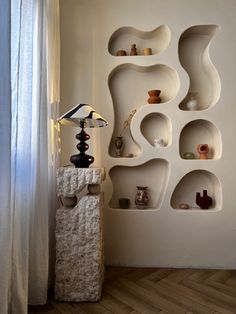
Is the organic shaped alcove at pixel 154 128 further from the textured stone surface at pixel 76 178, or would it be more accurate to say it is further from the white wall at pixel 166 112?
the textured stone surface at pixel 76 178

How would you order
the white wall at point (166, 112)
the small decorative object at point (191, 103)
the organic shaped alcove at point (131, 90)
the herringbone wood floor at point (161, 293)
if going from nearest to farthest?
the herringbone wood floor at point (161, 293) → the white wall at point (166, 112) → the small decorative object at point (191, 103) → the organic shaped alcove at point (131, 90)

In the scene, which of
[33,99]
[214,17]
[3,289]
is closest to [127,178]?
[33,99]

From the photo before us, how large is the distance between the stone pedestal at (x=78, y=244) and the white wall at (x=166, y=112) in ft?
1.81

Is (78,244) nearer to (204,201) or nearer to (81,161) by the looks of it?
(81,161)

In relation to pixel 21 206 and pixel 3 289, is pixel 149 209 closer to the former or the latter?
pixel 21 206

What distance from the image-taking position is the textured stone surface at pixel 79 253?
1.44m

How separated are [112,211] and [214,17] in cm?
198

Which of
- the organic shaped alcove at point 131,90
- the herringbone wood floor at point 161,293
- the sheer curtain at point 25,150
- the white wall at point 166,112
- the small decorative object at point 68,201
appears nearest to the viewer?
the sheer curtain at point 25,150

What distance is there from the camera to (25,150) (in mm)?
1232

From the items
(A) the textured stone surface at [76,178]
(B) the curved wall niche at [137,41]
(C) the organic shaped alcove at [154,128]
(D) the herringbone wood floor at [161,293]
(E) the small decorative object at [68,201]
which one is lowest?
(D) the herringbone wood floor at [161,293]

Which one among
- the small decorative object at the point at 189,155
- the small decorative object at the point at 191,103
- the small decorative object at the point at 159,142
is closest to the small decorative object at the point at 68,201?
the small decorative object at the point at 159,142

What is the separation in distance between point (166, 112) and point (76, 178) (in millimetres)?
1046

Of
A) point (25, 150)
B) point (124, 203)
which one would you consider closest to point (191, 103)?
point (124, 203)

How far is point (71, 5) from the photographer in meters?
2.05
